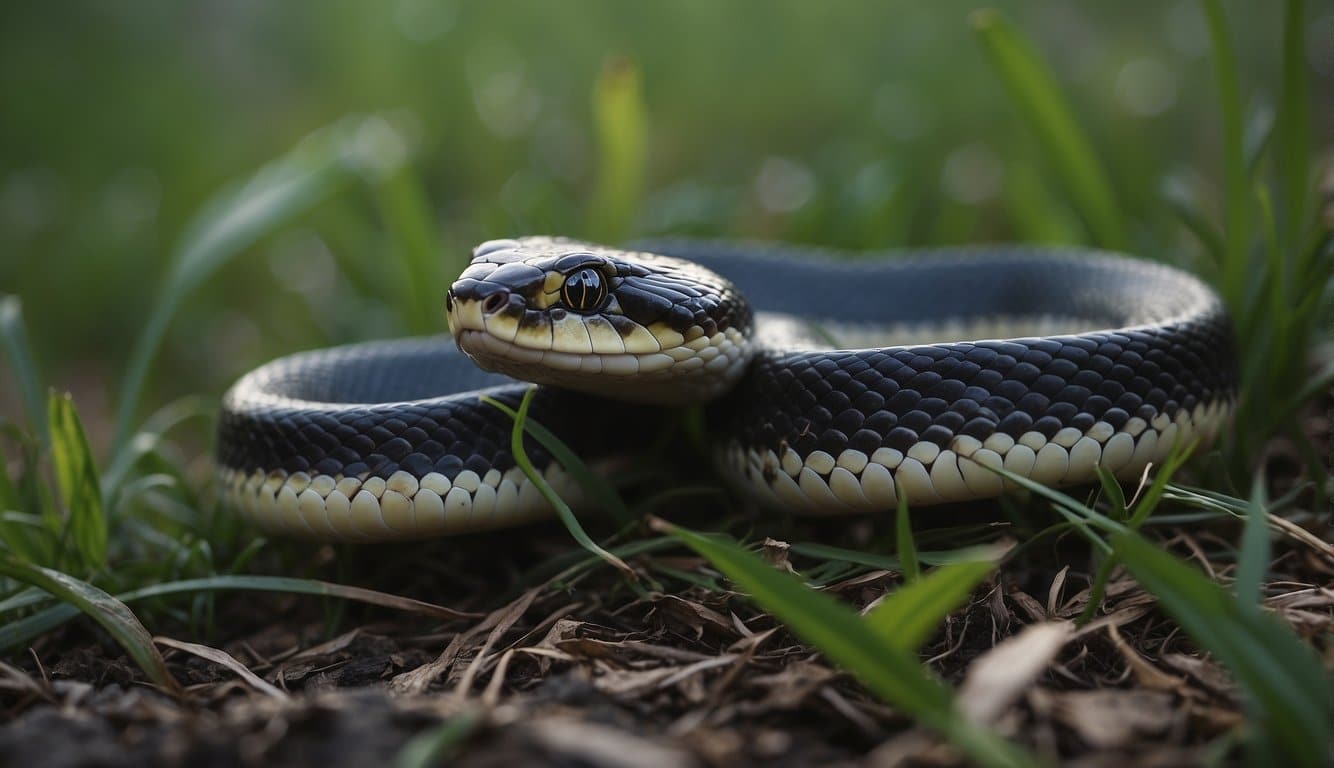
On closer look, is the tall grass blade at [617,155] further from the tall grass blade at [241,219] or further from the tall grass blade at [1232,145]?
the tall grass blade at [1232,145]

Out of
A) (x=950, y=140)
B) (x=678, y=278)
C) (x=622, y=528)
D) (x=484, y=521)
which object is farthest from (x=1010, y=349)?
(x=950, y=140)

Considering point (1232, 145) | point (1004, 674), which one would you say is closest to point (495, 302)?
point (1004, 674)

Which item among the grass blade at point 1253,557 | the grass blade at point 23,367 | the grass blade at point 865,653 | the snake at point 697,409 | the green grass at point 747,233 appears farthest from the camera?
the grass blade at point 23,367

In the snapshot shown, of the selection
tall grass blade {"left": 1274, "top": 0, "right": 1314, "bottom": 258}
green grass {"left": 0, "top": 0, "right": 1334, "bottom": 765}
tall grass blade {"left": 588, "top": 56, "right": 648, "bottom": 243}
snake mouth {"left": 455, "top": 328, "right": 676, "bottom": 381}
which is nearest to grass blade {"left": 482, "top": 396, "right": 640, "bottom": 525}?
green grass {"left": 0, "top": 0, "right": 1334, "bottom": 765}

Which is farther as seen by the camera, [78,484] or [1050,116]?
[1050,116]

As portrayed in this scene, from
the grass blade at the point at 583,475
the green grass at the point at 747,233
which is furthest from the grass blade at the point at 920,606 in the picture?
the grass blade at the point at 583,475

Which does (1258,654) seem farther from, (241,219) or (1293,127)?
(241,219)

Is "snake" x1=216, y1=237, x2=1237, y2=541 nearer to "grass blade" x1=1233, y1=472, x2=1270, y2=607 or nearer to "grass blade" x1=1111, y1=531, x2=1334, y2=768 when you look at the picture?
"grass blade" x1=1233, y1=472, x2=1270, y2=607

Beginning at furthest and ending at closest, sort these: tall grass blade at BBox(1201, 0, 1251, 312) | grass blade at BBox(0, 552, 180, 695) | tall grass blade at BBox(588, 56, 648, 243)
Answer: tall grass blade at BBox(588, 56, 648, 243), tall grass blade at BBox(1201, 0, 1251, 312), grass blade at BBox(0, 552, 180, 695)
